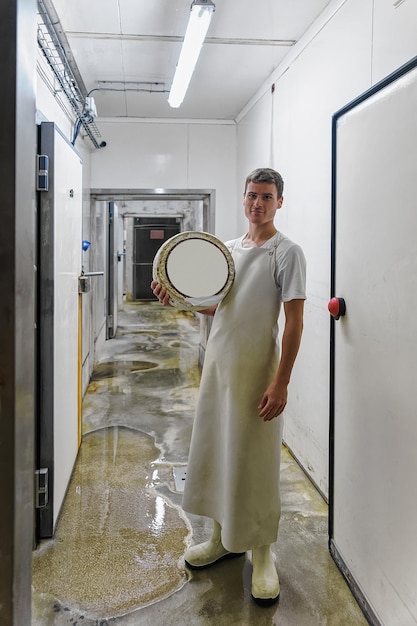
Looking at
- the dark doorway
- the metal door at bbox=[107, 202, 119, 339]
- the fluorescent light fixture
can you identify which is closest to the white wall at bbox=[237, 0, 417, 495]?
the fluorescent light fixture

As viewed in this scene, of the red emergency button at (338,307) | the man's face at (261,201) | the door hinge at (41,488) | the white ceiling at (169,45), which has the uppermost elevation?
the white ceiling at (169,45)

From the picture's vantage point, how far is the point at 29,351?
28.9 inches

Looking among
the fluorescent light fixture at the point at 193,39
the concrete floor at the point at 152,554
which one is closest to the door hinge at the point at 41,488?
the concrete floor at the point at 152,554

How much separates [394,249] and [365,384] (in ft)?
1.55

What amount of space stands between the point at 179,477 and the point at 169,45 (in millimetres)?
2622

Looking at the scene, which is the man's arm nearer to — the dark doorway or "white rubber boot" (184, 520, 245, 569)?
"white rubber boot" (184, 520, 245, 569)

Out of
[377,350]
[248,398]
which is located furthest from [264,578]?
[377,350]

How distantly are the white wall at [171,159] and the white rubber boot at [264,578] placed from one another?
335 cm

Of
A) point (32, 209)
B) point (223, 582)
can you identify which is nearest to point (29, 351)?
point (32, 209)

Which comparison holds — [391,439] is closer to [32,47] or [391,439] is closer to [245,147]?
[32,47]

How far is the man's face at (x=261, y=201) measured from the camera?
1.74 meters

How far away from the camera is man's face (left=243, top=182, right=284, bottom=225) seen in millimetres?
1738

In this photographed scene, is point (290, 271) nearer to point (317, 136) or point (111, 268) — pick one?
point (317, 136)

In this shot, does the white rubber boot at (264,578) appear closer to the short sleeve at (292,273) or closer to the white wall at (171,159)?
the short sleeve at (292,273)
